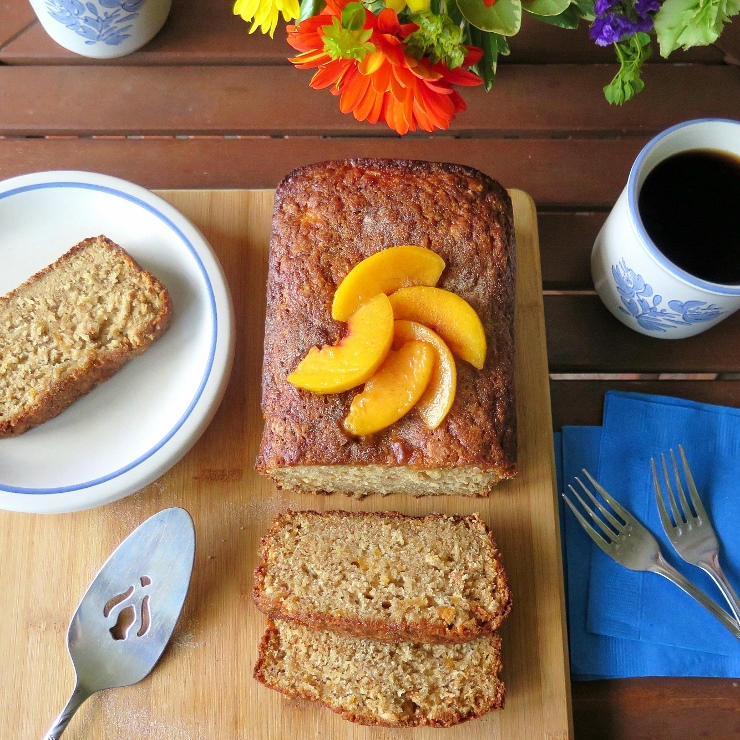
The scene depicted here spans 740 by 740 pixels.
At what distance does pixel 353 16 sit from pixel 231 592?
138 cm

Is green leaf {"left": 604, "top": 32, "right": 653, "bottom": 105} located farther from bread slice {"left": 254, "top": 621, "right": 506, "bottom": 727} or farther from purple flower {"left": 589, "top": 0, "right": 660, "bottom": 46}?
bread slice {"left": 254, "top": 621, "right": 506, "bottom": 727}

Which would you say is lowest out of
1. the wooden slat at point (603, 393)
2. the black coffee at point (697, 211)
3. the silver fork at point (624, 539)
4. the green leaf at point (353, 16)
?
the silver fork at point (624, 539)

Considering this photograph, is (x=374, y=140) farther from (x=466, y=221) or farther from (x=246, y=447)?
(x=246, y=447)

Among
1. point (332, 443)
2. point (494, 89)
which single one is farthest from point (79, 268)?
point (494, 89)

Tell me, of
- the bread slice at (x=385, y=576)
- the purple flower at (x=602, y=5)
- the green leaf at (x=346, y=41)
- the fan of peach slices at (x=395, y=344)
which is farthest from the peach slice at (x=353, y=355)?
the purple flower at (x=602, y=5)

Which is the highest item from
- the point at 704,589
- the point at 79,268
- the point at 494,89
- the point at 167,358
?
the point at 494,89

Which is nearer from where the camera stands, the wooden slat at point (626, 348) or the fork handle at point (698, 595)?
the fork handle at point (698, 595)

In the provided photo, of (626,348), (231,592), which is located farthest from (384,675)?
(626,348)

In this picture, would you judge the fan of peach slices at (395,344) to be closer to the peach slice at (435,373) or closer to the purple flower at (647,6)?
the peach slice at (435,373)

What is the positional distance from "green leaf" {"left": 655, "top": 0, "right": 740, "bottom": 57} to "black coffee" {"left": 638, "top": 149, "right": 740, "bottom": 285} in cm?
41

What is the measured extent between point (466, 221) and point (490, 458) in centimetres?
59

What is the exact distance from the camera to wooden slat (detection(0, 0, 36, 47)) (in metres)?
2.24

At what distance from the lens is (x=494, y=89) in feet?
7.25

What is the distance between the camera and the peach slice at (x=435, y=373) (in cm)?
161
